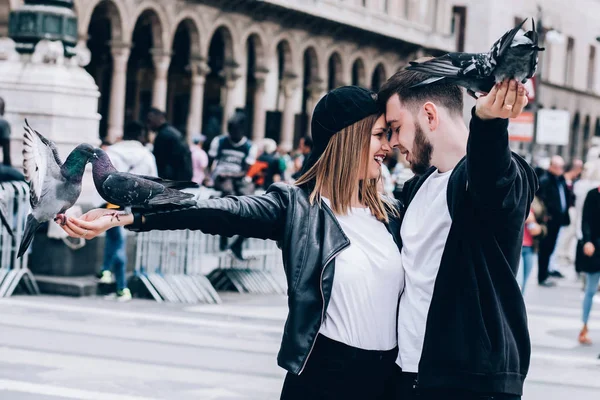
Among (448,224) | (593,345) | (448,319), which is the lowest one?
(593,345)

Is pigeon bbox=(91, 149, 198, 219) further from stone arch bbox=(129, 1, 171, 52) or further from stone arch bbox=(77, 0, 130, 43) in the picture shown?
stone arch bbox=(129, 1, 171, 52)

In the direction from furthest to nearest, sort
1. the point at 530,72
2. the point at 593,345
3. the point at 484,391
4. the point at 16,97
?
1. the point at 16,97
2. the point at 593,345
3. the point at 484,391
4. the point at 530,72

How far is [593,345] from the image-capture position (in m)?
11.3

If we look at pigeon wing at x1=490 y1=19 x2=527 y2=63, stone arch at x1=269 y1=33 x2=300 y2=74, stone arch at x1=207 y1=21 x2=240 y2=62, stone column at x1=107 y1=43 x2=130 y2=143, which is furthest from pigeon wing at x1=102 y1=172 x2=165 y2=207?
stone arch at x1=269 y1=33 x2=300 y2=74

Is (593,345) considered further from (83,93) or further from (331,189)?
(331,189)

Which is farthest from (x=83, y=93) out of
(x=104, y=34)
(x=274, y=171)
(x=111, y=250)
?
(x=104, y=34)

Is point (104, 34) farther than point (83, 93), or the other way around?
point (104, 34)

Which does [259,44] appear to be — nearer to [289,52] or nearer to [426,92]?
[289,52]

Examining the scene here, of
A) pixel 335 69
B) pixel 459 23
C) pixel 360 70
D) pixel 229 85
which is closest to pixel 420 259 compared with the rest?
pixel 229 85

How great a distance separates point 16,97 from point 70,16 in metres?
1.06

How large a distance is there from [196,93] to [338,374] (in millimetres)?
32543

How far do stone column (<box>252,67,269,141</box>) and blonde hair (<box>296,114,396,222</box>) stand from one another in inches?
1402

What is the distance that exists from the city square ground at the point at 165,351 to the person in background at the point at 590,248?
0.37m

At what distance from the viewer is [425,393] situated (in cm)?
354
